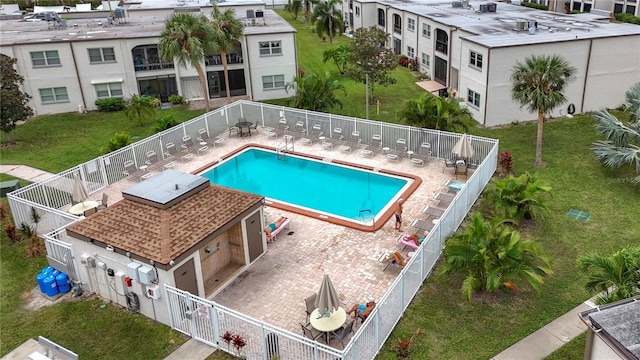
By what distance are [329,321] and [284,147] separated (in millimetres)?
16879

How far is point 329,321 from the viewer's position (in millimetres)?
14867

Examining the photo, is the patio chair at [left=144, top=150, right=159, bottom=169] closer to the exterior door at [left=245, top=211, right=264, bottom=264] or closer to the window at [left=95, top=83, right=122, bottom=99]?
the exterior door at [left=245, top=211, right=264, bottom=264]

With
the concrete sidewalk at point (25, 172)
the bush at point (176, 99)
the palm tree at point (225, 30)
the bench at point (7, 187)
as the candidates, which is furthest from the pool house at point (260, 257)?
the bush at point (176, 99)

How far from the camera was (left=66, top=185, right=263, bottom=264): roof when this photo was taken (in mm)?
16062

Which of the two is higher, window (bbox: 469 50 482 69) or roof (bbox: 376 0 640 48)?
roof (bbox: 376 0 640 48)

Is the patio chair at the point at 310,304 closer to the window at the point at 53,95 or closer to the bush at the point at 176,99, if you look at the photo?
the bush at the point at 176,99

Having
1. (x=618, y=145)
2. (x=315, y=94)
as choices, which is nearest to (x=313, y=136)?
(x=315, y=94)

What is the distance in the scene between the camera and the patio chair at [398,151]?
28.3m

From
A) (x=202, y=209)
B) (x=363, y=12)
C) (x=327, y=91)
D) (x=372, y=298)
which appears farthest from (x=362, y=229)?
(x=363, y=12)

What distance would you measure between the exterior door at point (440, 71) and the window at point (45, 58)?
29520 mm

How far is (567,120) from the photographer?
107ft

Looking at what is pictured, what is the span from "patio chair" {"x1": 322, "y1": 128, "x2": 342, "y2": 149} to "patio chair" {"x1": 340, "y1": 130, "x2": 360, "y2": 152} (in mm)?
613

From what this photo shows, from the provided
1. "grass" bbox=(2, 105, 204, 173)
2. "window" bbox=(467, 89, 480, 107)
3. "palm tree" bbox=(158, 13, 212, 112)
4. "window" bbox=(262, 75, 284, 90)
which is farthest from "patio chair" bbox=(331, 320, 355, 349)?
"window" bbox=(262, 75, 284, 90)

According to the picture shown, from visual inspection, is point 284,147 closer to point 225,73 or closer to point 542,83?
point 225,73
